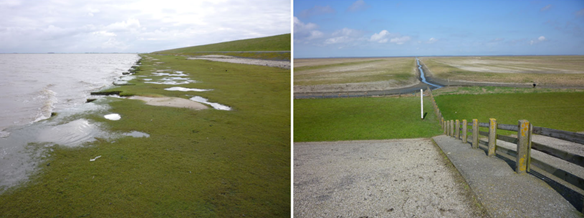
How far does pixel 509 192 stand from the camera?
354 centimetres

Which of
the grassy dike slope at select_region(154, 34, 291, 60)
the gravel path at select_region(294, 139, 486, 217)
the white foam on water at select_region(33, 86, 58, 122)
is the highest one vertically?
the grassy dike slope at select_region(154, 34, 291, 60)

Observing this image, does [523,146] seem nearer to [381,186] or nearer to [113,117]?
[381,186]

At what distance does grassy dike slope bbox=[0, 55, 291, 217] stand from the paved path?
2426mm

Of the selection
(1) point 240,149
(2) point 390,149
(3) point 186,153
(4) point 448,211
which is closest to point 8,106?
(3) point 186,153

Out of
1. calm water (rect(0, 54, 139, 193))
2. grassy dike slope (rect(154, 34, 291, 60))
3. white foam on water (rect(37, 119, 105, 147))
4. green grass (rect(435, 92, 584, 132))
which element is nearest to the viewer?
calm water (rect(0, 54, 139, 193))

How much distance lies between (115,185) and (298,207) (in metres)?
2.62

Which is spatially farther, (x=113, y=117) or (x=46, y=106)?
(x=46, y=106)

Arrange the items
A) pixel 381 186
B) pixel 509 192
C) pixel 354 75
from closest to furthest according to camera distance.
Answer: pixel 509 192
pixel 381 186
pixel 354 75

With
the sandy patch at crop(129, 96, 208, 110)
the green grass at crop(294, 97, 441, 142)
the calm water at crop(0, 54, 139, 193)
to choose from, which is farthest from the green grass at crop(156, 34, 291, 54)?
the calm water at crop(0, 54, 139, 193)

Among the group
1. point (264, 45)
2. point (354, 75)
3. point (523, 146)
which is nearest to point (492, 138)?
point (523, 146)

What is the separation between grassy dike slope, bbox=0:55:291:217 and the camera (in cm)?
366

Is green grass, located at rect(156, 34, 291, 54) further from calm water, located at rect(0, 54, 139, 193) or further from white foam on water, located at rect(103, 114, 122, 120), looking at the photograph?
white foam on water, located at rect(103, 114, 122, 120)

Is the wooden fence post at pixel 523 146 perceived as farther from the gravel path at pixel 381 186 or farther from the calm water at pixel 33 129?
the calm water at pixel 33 129

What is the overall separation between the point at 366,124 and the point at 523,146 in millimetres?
8443
